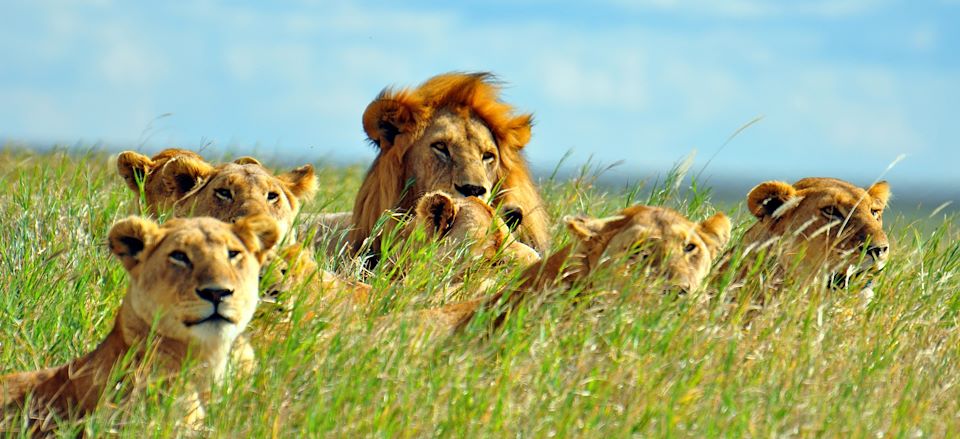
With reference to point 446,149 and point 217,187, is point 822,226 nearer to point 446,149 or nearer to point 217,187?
point 446,149

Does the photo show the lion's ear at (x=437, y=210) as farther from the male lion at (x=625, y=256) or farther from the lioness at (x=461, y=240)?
the male lion at (x=625, y=256)

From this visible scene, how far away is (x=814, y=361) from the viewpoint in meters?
4.68

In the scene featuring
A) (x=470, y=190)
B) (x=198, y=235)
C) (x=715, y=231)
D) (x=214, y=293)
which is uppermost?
(x=198, y=235)

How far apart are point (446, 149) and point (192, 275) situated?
3.59 m

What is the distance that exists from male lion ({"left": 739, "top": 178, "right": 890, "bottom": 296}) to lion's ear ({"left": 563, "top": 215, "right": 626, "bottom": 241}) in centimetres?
78

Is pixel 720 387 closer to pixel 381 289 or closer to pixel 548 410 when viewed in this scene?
pixel 548 410

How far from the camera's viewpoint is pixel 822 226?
5.95 metres

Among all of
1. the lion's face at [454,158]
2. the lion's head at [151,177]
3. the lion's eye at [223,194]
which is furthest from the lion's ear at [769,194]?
the lion's head at [151,177]

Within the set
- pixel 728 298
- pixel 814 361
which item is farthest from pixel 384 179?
pixel 814 361

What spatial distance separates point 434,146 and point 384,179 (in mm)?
→ 375

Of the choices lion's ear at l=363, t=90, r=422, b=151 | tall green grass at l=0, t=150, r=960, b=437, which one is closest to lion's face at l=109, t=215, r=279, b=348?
tall green grass at l=0, t=150, r=960, b=437

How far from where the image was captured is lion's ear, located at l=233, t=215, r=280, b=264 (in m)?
4.49

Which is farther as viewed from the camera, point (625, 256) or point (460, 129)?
point (460, 129)

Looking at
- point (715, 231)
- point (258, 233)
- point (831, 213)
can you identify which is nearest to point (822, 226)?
point (831, 213)
